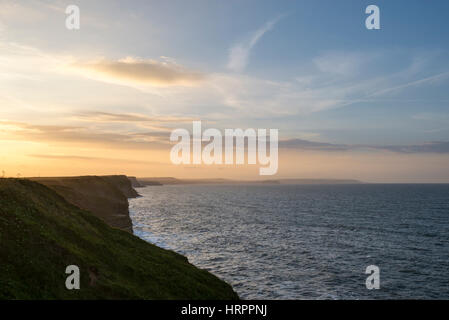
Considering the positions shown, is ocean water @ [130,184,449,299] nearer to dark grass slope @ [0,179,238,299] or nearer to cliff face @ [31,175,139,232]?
cliff face @ [31,175,139,232]

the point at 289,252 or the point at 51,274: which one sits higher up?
the point at 51,274

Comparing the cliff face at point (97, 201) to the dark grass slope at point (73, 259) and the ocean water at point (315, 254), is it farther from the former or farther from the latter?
the dark grass slope at point (73, 259)

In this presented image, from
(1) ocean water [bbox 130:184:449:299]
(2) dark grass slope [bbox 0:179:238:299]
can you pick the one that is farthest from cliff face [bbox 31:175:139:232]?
(2) dark grass slope [bbox 0:179:238:299]

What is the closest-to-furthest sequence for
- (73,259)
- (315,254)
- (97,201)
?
(73,259), (315,254), (97,201)

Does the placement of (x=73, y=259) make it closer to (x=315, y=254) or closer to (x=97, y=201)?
(x=315, y=254)

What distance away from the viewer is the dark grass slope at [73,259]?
69.2 ft

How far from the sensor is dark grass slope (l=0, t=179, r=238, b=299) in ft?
69.2

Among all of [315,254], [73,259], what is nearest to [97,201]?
[315,254]

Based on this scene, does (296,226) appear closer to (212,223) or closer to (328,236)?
(328,236)

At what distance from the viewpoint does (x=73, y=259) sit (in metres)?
24.4

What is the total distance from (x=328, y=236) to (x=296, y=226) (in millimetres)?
15029
